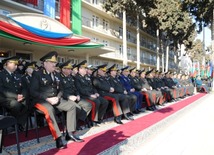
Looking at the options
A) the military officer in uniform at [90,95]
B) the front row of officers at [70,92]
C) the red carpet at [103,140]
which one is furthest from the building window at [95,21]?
the red carpet at [103,140]

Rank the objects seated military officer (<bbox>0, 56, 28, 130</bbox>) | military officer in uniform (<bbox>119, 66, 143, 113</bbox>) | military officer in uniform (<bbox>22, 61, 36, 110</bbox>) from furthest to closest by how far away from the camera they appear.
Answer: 1. military officer in uniform (<bbox>119, 66, 143, 113</bbox>)
2. military officer in uniform (<bbox>22, 61, 36, 110</bbox>)
3. seated military officer (<bbox>0, 56, 28, 130</bbox>)

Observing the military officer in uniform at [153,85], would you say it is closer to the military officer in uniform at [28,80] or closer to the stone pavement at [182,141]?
the stone pavement at [182,141]

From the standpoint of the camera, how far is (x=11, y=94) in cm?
494

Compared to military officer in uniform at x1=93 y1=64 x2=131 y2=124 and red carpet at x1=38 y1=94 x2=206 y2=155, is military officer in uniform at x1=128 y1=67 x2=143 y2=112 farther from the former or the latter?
red carpet at x1=38 y1=94 x2=206 y2=155

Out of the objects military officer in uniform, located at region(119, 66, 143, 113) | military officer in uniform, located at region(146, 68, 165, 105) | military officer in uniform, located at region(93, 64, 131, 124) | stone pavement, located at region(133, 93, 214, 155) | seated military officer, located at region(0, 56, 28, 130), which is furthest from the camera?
military officer in uniform, located at region(146, 68, 165, 105)

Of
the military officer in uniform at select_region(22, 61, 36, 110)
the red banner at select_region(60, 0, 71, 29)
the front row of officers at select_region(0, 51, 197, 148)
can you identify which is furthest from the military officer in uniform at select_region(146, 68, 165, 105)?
the red banner at select_region(60, 0, 71, 29)

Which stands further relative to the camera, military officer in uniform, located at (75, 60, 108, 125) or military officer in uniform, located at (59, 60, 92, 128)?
military officer in uniform, located at (75, 60, 108, 125)

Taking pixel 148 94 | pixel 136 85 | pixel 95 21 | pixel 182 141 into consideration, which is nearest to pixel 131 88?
pixel 136 85

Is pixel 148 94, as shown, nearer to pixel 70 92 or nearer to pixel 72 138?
pixel 70 92

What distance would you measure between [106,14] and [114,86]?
22223 millimetres

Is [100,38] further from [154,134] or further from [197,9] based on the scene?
[154,134]

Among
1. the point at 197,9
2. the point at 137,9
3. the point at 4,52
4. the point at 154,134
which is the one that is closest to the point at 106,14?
the point at 137,9

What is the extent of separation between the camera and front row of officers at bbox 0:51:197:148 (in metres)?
4.55

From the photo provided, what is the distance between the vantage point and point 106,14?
2838 cm
